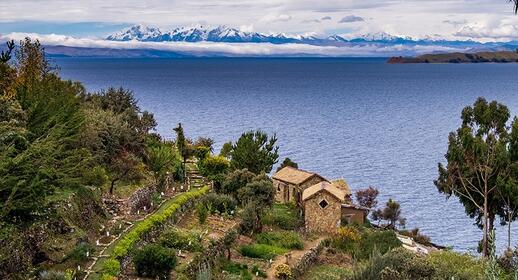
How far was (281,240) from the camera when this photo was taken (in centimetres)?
4631

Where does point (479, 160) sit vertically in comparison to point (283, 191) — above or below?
above

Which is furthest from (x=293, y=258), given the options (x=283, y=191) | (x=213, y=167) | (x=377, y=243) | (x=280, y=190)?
(x=280, y=190)

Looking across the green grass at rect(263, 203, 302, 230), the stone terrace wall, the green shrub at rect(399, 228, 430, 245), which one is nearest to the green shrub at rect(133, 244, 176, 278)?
the stone terrace wall

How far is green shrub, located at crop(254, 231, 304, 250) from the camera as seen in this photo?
45.7 m

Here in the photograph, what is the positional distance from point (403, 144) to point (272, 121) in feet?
122

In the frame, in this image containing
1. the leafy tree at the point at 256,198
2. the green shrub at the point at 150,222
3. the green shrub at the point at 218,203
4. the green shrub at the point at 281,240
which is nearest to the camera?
the green shrub at the point at 150,222

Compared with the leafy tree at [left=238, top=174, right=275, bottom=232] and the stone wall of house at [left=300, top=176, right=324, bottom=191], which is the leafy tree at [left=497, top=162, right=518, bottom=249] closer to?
the stone wall of house at [left=300, top=176, right=324, bottom=191]

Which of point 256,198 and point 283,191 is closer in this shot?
point 256,198

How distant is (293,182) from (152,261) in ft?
91.2

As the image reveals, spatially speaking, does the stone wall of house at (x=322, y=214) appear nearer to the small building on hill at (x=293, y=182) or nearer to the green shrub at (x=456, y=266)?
the small building on hill at (x=293, y=182)

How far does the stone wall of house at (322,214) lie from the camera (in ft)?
168

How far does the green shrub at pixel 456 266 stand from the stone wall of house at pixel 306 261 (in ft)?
27.3

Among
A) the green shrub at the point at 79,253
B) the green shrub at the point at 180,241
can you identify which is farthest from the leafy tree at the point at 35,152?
the green shrub at the point at 180,241

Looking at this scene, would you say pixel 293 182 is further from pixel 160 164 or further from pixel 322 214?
pixel 160 164
